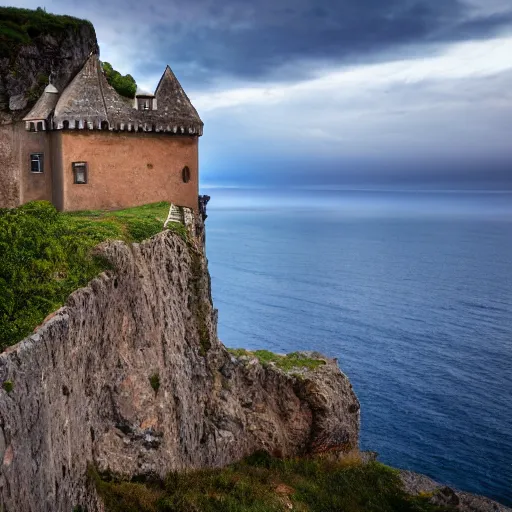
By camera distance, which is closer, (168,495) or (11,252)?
(11,252)

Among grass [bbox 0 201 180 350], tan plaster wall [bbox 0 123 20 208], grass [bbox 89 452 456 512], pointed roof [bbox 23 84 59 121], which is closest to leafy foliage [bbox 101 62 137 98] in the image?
pointed roof [bbox 23 84 59 121]

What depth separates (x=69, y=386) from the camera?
48.6 ft

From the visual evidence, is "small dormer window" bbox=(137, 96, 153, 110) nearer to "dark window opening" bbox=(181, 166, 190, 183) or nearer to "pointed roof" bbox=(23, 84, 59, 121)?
"dark window opening" bbox=(181, 166, 190, 183)

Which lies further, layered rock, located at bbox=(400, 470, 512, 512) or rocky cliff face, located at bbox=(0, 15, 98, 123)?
layered rock, located at bbox=(400, 470, 512, 512)

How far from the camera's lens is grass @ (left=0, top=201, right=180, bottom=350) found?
14.6 m

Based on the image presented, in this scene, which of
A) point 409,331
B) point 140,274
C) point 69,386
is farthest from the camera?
point 409,331

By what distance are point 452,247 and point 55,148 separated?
177 metres

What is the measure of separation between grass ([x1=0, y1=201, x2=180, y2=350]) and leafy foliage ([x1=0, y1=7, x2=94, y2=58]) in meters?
16.1

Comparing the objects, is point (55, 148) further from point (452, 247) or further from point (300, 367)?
point (452, 247)

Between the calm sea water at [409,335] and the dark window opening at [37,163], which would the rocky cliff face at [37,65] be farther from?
the calm sea water at [409,335]

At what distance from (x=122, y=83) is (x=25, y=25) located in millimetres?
6561

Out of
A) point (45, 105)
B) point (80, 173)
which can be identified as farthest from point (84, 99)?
point (80, 173)

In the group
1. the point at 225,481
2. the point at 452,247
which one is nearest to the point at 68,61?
the point at 225,481

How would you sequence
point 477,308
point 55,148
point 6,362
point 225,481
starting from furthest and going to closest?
1. point 477,308
2. point 55,148
3. point 225,481
4. point 6,362
